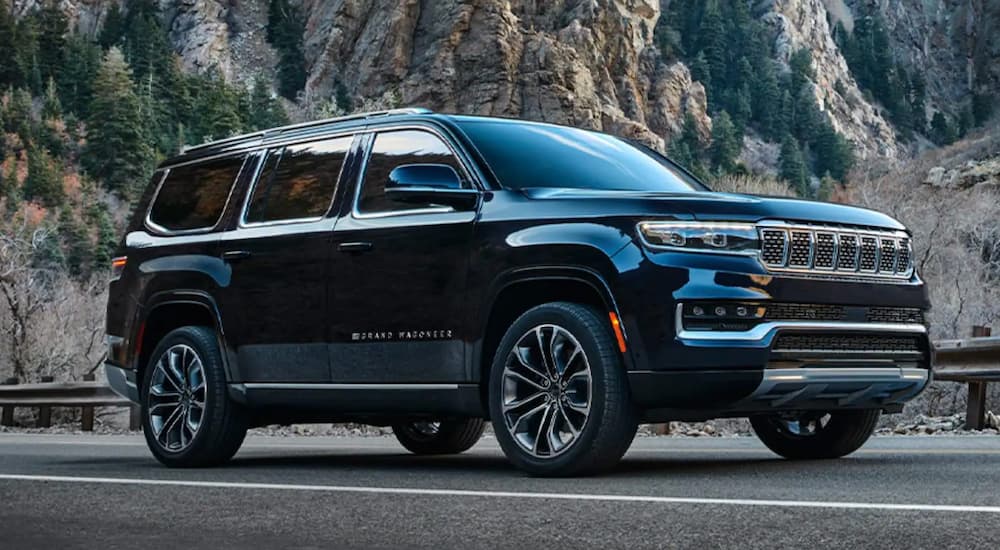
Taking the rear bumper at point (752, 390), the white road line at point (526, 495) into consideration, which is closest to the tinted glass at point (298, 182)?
the white road line at point (526, 495)

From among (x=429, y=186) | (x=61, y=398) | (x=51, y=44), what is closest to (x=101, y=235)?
(x=51, y=44)

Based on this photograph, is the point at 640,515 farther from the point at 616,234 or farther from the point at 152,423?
the point at 152,423

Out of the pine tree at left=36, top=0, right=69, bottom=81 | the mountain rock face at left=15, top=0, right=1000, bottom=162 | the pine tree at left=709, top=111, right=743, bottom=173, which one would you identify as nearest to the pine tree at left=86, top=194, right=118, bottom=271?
the mountain rock face at left=15, top=0, right=1000, bottom=162

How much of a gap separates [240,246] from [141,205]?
1.57 metres

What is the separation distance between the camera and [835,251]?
725 cm

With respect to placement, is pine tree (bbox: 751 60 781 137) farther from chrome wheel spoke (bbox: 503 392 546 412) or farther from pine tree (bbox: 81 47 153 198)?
chrome wheel spoke (bbox: 503 392 546 412)

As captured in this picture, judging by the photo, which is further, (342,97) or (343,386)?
(342,97)

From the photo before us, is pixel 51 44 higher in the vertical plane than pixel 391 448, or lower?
higher

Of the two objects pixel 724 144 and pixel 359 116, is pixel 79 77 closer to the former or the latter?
pixel 724 144

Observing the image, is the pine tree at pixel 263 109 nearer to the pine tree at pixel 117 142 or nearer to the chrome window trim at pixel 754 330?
the pine tree at pixel 117 142

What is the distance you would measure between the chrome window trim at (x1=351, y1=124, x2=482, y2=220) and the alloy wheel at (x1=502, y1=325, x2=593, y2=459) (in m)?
0.97

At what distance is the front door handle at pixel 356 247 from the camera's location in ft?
26.7

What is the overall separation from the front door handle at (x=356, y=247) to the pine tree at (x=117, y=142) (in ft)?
454

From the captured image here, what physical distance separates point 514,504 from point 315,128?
366 centimetres
